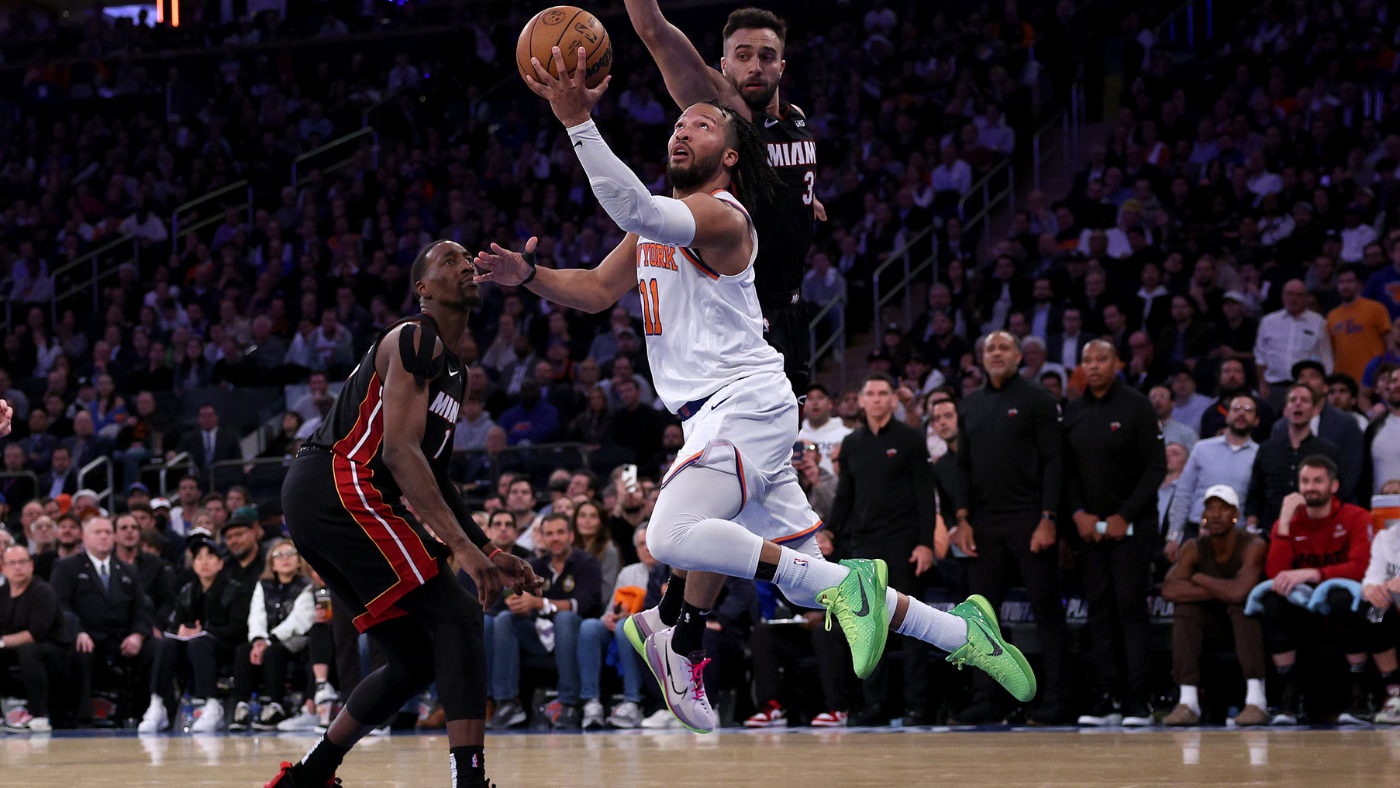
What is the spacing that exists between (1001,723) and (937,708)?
29.5 inches

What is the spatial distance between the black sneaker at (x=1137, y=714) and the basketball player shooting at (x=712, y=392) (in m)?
A: 3.83

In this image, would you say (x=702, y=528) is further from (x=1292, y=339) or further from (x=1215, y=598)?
(x=1292, y=339)

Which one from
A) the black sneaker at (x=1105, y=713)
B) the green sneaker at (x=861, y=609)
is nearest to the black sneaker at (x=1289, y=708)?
the black sneaker at (x=1105, y=713)

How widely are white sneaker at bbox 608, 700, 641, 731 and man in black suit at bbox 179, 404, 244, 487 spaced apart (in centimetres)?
683

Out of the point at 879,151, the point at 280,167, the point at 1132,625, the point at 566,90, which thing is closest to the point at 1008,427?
the point at 1132,625

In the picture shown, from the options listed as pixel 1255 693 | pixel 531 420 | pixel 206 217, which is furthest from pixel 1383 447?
pixel 206 217

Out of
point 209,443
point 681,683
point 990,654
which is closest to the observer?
A: point 681,683

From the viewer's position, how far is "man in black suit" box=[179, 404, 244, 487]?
1570cm

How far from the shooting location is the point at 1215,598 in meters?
9.38

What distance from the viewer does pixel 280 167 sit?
22.6 m

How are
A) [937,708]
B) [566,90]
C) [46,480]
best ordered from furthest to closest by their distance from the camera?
[46,480]
[937,708]
[566,90]

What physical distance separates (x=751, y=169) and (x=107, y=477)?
11961mm

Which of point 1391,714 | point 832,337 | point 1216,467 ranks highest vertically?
point 832,337

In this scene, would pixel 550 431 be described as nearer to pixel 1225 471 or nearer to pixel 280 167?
pixel 1225 471
